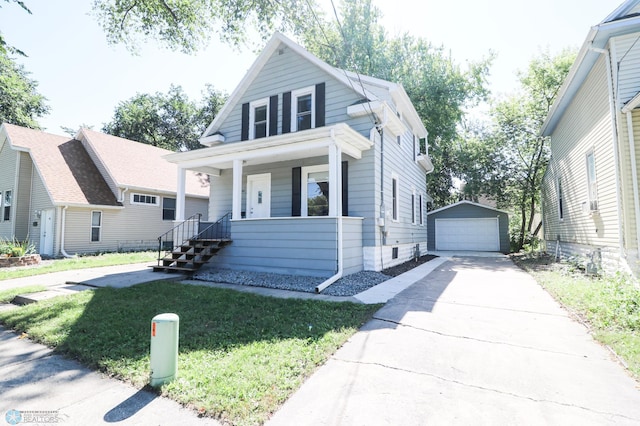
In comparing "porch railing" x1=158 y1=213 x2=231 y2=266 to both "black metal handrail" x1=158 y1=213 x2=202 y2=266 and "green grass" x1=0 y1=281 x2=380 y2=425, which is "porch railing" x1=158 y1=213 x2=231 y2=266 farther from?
"green grass" x1=0 y1=281 x2=380 y2=425

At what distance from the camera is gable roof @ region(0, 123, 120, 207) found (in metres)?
14.1

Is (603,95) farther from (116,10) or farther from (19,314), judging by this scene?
(116,10)

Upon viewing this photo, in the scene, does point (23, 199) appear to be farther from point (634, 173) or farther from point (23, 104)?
point (634, 173)

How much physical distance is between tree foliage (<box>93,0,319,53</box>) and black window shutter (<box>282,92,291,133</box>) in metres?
3.39

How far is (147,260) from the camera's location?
40.2 feet

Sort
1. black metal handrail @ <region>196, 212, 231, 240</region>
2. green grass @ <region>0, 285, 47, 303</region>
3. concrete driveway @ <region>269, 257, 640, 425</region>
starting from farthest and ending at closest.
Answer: black metal handrail @ <region>196, 212, 231, 240</region>
green grass @ <region>0, 285, 47, 303</region>
concrete driveway @ <region>269, 257, 640, 425</region>

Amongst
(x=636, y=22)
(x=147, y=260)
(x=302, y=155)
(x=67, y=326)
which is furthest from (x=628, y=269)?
(x=147, y=260)

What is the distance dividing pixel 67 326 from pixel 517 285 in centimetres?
899

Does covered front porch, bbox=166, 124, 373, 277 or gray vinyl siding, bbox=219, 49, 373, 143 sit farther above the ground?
gray vinyl siding, bbox=219, 49, 373, 143

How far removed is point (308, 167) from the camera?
390 inches

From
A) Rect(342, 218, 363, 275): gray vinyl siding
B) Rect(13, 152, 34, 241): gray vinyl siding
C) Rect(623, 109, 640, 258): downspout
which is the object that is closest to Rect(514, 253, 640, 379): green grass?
Rect(623, 109, 640, 258): downspout

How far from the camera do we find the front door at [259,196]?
10.7m

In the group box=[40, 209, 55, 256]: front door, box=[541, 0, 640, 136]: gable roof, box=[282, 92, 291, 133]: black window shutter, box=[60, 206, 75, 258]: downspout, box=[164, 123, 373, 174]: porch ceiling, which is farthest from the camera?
box=[40, 209, 55, 256]: front door

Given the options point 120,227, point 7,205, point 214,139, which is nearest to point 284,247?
point 214,139
